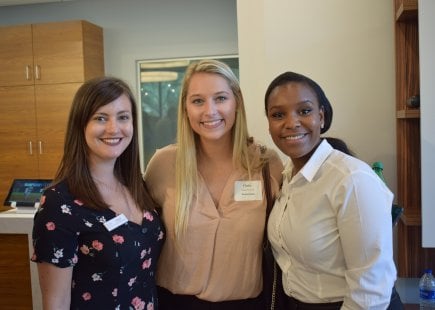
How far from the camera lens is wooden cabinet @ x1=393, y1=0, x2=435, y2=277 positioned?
1892mm

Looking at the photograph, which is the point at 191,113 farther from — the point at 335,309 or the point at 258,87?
the point at 335,309

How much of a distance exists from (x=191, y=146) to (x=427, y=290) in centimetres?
126

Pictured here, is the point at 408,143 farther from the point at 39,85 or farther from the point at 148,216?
the point at 39,85

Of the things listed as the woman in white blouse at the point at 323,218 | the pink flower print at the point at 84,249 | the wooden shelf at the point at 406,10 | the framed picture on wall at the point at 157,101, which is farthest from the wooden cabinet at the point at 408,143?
the framed picture on wall at the point at 157,101

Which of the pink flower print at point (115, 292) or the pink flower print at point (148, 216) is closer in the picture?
the pink flower print at point (115, 292)

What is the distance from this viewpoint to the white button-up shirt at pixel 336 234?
1133 millimetres

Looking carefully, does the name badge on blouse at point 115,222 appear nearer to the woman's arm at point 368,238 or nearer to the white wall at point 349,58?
the woman's arm at point 368,238

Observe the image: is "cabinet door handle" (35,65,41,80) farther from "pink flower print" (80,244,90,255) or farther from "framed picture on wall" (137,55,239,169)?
"pink flower print" (80,244,90,255)

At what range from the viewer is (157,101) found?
5070 millimetres

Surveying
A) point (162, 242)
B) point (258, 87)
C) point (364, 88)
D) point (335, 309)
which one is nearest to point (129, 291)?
point (162, 242)

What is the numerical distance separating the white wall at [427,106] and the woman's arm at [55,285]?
130 centimetres

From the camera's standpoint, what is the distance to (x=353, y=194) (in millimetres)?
1142

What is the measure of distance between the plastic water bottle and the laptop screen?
2257 millimetres

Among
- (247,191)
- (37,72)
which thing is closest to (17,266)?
(247,191)
